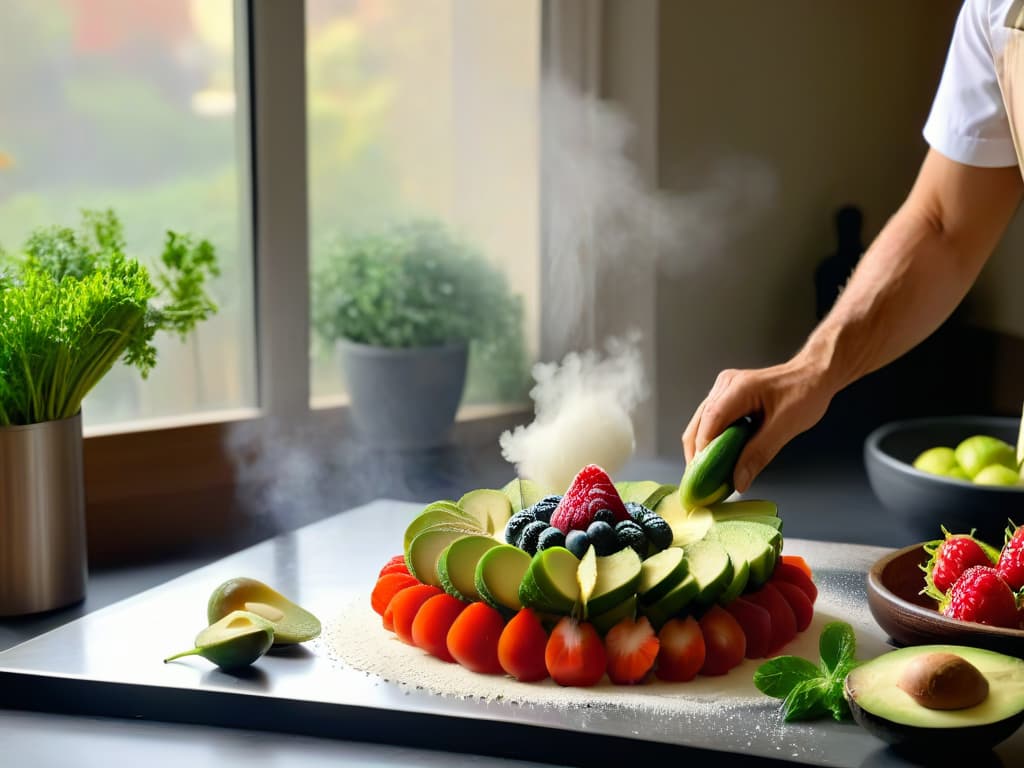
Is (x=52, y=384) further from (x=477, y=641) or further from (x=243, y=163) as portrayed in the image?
(x=243, y=163)

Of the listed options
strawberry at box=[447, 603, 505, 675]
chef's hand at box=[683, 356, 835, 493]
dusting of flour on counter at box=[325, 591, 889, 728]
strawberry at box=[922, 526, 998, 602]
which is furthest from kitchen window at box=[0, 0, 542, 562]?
strawberry at box=[922, 526, 998, 602]

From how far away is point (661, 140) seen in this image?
8.55ft

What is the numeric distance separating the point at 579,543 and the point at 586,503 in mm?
57

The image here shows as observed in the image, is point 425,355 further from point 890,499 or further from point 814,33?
point 814,33

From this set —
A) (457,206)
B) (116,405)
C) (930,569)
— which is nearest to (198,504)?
(116,405)

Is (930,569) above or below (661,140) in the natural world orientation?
below

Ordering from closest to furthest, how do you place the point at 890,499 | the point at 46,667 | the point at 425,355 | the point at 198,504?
the point at 46,667 → the point at 890,499 → the point at 198,504 → the point at 425,355

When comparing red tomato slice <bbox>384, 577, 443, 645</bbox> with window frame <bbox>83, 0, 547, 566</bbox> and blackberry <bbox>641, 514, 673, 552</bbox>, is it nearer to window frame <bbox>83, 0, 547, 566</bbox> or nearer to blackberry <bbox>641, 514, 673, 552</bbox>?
blackberry <bbox>641, 514, 673, 552</bbox>

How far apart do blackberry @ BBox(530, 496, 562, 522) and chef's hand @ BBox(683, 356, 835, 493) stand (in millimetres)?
191

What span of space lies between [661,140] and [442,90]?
0.47 meters

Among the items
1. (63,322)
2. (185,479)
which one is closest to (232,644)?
(63,322)

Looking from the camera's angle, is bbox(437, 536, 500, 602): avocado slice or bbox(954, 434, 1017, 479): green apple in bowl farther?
bbox(954, 434, 1017, 479): green apple in bowl

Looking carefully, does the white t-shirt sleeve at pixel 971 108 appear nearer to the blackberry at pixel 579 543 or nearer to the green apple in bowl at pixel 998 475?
the green apple in bowl at pixel 998 475

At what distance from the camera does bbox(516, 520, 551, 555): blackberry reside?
4.24ft
